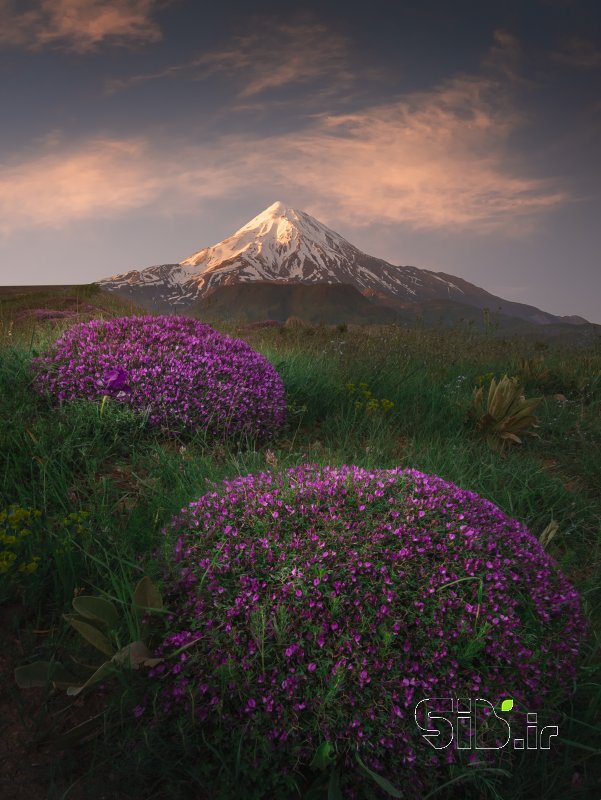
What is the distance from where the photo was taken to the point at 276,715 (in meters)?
1.83

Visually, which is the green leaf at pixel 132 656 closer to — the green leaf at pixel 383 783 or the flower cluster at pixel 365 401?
the green leaf at pixel 383 783

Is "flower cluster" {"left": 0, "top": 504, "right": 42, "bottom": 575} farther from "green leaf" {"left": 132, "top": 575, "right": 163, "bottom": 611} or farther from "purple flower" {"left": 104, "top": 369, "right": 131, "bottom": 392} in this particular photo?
"purple flower" {"left": 104, "top": 369, "right": 131, "bottom": 392}

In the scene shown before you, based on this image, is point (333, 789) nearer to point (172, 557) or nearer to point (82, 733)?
point (82, 733)

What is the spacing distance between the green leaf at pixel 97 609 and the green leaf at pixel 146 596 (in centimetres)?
14

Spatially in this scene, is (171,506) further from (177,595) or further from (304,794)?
(304,794)

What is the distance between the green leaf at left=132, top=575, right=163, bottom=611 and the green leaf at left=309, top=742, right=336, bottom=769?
2.57ft

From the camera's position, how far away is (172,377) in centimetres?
473

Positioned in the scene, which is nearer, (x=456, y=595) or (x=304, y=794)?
(x=304, y=794)

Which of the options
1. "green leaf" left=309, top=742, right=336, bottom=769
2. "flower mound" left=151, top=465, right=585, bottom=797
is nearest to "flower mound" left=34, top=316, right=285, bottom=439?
"flower mound" left=151, top=465, right=585, bottom=797

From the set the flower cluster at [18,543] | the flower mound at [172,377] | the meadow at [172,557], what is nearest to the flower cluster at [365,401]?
the meadow at [172,557]

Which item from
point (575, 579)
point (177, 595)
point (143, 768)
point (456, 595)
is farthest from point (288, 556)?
point (575, 579)

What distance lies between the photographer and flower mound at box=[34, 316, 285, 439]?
464cm

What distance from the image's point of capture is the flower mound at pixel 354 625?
1810 millimetres

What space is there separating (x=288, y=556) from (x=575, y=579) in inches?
79.5
